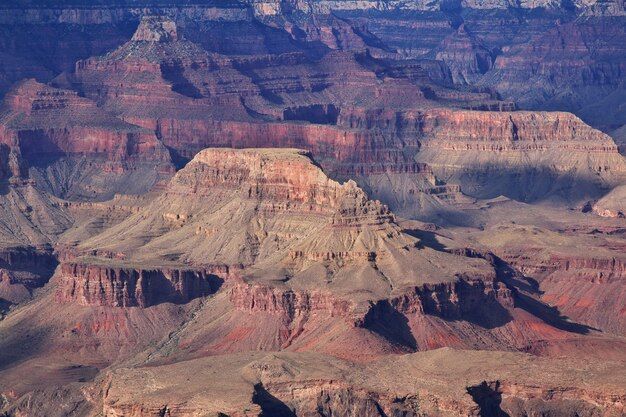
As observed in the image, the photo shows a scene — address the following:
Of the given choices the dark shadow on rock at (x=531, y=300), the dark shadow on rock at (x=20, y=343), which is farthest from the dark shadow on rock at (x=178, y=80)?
the dark shadow on rock at (x=20, y=343)

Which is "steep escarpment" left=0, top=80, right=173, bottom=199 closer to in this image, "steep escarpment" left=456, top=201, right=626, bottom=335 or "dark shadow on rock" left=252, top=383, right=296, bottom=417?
"steep escarpment" left=456, top=201, right=626, bottom=335

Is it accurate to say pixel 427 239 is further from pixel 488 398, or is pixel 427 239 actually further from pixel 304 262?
pixel 488 398

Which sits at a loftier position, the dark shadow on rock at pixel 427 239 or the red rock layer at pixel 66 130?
the dark shadow on rock at pixel 427 239

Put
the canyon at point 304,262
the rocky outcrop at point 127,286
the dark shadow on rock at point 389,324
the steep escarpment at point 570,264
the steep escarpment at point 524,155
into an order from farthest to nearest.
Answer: the steep escarpment at point 524,155 → the steep escarpment at point 570,264 → the rocky outcrop at point 127,286 → the dark shadow on rock at point 389,324 → the canyon at point 304,262

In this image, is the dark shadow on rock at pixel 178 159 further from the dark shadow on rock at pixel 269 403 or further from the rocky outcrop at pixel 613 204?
the dark shadow on rock at pixel 269 403

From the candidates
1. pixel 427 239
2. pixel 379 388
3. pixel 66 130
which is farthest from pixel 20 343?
pixel 66 130
